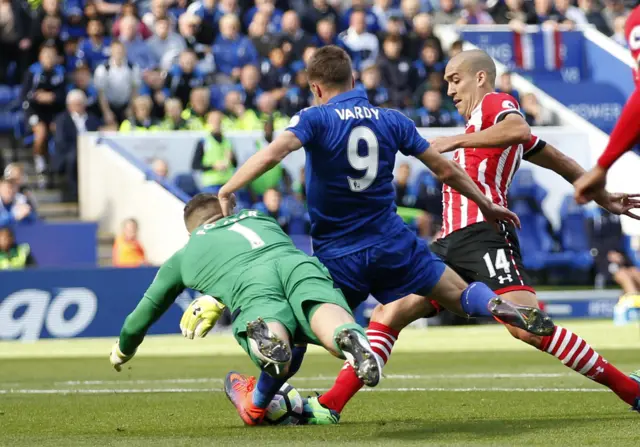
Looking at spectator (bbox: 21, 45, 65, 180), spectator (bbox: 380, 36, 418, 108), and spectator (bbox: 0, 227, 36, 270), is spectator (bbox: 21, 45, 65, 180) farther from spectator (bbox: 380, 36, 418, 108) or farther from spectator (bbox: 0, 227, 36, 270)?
spectator (bbox: 380, 36, 418, 108)

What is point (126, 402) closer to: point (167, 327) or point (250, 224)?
point (250, 224)

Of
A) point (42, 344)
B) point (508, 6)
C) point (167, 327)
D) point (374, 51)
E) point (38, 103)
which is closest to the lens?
point (42, 344)

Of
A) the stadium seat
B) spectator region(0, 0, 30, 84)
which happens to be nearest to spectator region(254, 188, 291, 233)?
the stadium seat

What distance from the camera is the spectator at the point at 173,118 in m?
20.6

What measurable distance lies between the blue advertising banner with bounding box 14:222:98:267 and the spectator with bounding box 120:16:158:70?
11.6 ft

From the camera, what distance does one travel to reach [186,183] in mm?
20125

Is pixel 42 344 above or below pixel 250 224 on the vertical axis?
below


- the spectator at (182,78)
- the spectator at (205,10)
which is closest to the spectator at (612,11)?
the spectator at (205,10)

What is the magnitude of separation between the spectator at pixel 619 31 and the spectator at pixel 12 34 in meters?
12.3

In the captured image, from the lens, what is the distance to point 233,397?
775cm

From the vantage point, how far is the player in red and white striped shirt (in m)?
7.75

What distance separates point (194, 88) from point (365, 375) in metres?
15.5

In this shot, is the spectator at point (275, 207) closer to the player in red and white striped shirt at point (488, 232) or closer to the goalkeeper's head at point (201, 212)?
the player in red and white striped shirt at point (488, 232)

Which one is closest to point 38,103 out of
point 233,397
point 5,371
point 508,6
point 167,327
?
point 167,327
